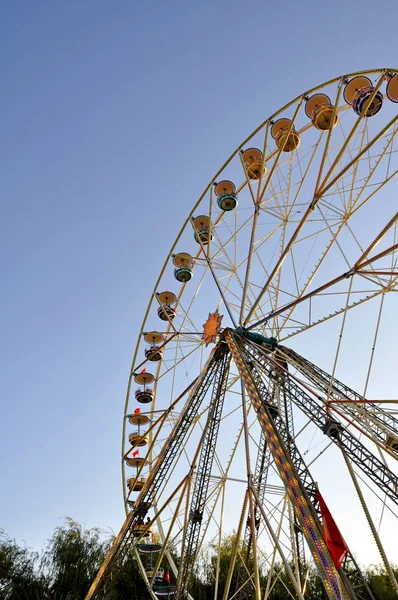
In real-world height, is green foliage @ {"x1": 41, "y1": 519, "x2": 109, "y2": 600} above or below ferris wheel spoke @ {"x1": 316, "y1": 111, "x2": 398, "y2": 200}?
below

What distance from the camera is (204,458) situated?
16484 millimetres

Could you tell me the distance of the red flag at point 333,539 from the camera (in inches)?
392

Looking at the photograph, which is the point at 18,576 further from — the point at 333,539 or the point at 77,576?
the point at 333,539

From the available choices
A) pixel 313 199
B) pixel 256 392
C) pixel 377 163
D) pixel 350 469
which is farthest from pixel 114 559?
pixel 377 163

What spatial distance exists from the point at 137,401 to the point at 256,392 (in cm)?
1052

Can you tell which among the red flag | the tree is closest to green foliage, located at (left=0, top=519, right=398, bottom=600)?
the tree

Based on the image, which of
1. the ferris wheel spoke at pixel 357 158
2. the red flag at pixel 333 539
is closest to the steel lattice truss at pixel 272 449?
the red flag at pixel 333 539

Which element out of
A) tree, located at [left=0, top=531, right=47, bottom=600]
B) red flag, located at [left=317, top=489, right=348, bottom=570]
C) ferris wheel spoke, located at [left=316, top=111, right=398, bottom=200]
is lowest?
red flag, located at [left=317, top=489, right=348, bottom=570]

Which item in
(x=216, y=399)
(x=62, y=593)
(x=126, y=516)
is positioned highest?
(x=216, y=399)

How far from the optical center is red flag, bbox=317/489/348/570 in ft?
32.7

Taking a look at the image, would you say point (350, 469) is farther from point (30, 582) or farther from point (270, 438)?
point (30, 582)

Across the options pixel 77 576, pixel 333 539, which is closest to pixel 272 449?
pixel 333 539

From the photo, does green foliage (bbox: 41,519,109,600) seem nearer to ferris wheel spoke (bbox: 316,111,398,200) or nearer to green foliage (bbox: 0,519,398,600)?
green foliage (bbox: 0,519,398,600)

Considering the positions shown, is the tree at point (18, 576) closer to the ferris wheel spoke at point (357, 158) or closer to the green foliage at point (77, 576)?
the green foliage at point (77, 576)
